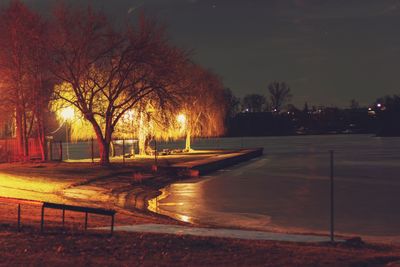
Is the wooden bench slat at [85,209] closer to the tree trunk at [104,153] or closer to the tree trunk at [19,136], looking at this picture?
the tree trunk at [104,153]

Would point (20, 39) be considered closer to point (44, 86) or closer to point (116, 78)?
point (44, 86)

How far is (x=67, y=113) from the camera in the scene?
4803cm

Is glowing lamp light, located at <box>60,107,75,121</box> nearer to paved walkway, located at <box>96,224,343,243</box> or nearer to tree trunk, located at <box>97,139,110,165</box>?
tree trunk, located at <box>97,139,110,165</box>

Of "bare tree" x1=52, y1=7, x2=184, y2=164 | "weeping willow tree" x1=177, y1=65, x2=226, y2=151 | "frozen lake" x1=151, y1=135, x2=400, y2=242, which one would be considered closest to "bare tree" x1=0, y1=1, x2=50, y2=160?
"bare tree" x1=52, y1=7, x2=184, y2=164

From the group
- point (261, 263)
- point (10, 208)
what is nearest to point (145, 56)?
point (10, 208)

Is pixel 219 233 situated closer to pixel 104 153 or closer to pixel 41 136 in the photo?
pixel 104 153

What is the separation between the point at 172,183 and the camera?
3625cm

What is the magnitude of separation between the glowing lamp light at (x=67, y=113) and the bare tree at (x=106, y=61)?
5.64 meters

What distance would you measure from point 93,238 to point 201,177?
2841 centimetres

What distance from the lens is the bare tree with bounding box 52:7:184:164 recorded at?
3884 centimetres

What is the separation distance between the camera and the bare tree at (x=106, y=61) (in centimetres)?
3884

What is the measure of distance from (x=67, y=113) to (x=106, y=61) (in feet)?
29.9

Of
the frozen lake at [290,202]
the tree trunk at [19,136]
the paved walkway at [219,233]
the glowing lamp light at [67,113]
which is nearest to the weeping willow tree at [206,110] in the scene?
the glowing lamp light at [67,113]

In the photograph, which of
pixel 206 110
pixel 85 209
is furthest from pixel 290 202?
pixel 206 110
